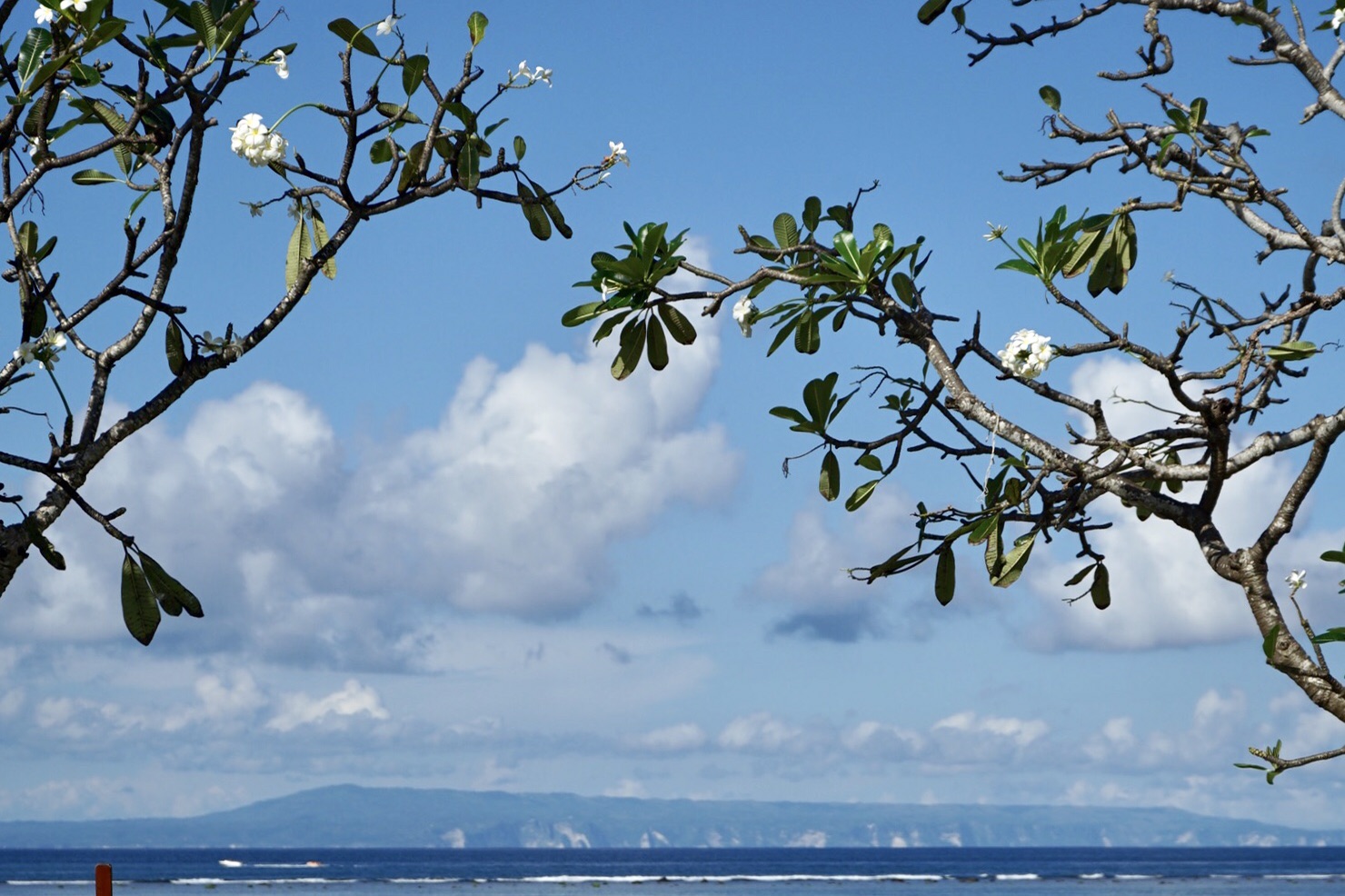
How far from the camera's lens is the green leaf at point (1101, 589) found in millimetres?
3436

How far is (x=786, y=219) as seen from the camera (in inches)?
125

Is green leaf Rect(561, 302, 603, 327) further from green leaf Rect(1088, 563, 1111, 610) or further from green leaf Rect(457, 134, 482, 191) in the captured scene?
green leaf Rect(1088, 563, 1111, 610)

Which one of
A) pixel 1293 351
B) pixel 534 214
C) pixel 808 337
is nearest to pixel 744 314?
pixel 808 337

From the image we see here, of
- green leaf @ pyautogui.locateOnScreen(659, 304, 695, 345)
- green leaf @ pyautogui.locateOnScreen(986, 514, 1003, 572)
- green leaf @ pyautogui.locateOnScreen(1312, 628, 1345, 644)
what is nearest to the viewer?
green leaf @ pyautogui.locateOnScreen(1312, 628, 1345, 644)

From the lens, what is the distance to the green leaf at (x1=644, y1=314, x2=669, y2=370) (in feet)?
10.9

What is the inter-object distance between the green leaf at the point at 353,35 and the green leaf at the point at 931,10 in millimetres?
1359

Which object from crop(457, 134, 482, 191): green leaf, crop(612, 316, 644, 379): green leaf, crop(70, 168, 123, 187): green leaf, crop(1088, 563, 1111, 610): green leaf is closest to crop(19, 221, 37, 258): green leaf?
crop(70, 168, 123, 187): green leaf

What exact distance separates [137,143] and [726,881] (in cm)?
4836

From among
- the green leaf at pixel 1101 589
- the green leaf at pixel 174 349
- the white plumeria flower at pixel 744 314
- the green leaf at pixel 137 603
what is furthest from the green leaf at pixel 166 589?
the green leaf at pixel 1101 589

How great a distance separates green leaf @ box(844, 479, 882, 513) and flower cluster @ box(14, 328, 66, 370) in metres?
1.90

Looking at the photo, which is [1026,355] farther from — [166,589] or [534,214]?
[166,589]

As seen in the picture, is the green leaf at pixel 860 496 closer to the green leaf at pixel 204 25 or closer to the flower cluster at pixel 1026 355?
the flower cluster at pixel 1026 355

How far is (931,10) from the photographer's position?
11.1 ft

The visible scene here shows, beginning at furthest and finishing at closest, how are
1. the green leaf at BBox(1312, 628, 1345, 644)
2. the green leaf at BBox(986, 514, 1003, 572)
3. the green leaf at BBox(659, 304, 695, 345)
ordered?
1. the green leaf at BBox(659, 304, 695, 345)
2. the green leaf at BBox(986, 514, 1003, 572)
3. the green leaf at BBox(1312, 628, 1345, 644)
